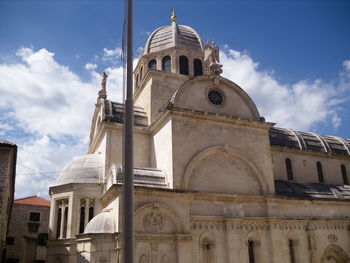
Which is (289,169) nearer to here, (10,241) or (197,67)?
(197,67)

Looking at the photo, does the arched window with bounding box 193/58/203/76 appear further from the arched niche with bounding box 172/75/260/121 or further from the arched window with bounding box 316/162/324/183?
the arched window with bounding box 316/162/324/183

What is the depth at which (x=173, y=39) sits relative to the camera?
31203mm

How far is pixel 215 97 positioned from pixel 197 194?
24.8 ft

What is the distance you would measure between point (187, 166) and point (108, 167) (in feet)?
19.6

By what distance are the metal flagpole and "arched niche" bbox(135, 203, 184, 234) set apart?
10.6 meters

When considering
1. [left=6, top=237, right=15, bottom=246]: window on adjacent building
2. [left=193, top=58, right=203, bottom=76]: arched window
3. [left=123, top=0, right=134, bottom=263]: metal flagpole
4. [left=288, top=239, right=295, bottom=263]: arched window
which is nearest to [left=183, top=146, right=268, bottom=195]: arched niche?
[left=288, top=239, right=295, bottom=263]: arched window

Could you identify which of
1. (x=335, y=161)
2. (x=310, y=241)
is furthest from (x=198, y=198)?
(x=335, y=161)

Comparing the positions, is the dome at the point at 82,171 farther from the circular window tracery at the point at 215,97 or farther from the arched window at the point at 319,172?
the arched window at the point at 319,172

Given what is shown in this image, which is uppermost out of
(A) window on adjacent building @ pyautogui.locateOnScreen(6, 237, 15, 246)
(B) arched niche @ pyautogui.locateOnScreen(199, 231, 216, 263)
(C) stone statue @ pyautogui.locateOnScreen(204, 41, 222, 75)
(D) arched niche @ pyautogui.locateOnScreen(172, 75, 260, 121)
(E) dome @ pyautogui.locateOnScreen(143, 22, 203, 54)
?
(E) dome @ pyautogui.locateOnScreen(143, 22, 203, 54)

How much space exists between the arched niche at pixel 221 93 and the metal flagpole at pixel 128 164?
13.1 meters

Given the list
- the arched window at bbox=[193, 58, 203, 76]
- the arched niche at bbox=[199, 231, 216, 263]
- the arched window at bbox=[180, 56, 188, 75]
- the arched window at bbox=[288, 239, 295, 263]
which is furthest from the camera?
the arched window at bbox=[193, 58, 203, 76]

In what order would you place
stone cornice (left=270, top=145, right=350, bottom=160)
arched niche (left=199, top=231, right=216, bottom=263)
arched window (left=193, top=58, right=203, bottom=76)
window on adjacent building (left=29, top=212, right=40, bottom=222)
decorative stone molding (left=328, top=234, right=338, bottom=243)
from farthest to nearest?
1. window on adjacent building (left=29, top=212, right=40, bottom=222)
2. arched window (left=193, top=58, right=203, bottom=76)
3. stone cornice (left=270, top=145, right=350, bottom=160)
4. decorative stone molding (left=328, top=234, right=338, bottom=243)
5. arched niche (left=199, top=231, right=216, bottom=263)

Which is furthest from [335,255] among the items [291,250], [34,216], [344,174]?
[34,216]

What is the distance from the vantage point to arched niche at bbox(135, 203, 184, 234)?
18703 millimetres
